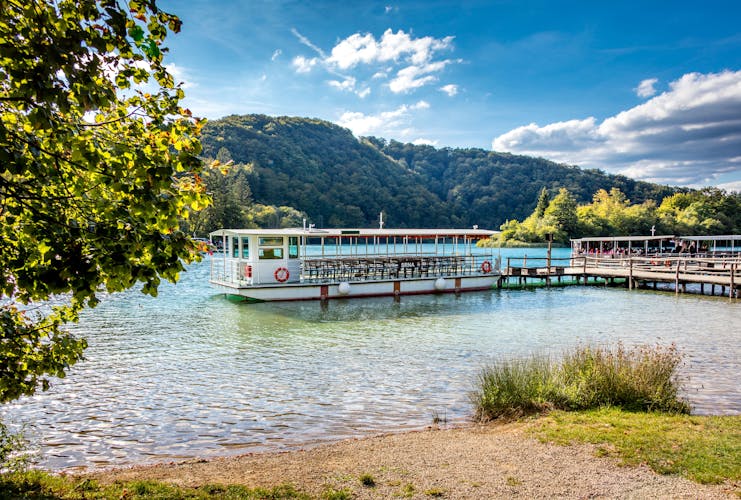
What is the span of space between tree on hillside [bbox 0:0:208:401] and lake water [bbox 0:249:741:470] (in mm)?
4184

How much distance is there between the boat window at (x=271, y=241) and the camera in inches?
832

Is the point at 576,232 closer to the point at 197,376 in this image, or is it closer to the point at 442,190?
the point at 442,190

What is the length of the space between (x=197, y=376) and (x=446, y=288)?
17.7 metres

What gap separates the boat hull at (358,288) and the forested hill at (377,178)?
233 ft

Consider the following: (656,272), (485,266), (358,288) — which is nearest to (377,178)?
(485,266)

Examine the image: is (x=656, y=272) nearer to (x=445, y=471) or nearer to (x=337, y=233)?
(x=337, y=233)

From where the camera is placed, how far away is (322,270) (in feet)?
77.7

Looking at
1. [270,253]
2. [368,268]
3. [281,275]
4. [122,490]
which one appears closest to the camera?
[122,490]

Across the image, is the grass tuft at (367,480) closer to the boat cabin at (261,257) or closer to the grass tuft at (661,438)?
the grass tuft at (661,438)

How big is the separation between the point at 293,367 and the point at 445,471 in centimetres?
652

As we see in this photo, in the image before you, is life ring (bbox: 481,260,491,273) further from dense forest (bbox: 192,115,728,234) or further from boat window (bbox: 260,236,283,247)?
dense forest (bbox: 192,115,728,234)

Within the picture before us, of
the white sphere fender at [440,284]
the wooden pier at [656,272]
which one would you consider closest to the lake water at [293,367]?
the white sphere fender at [440,284]

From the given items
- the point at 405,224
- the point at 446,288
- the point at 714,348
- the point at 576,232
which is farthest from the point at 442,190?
the point at 714,348

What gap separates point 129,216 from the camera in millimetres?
3240
